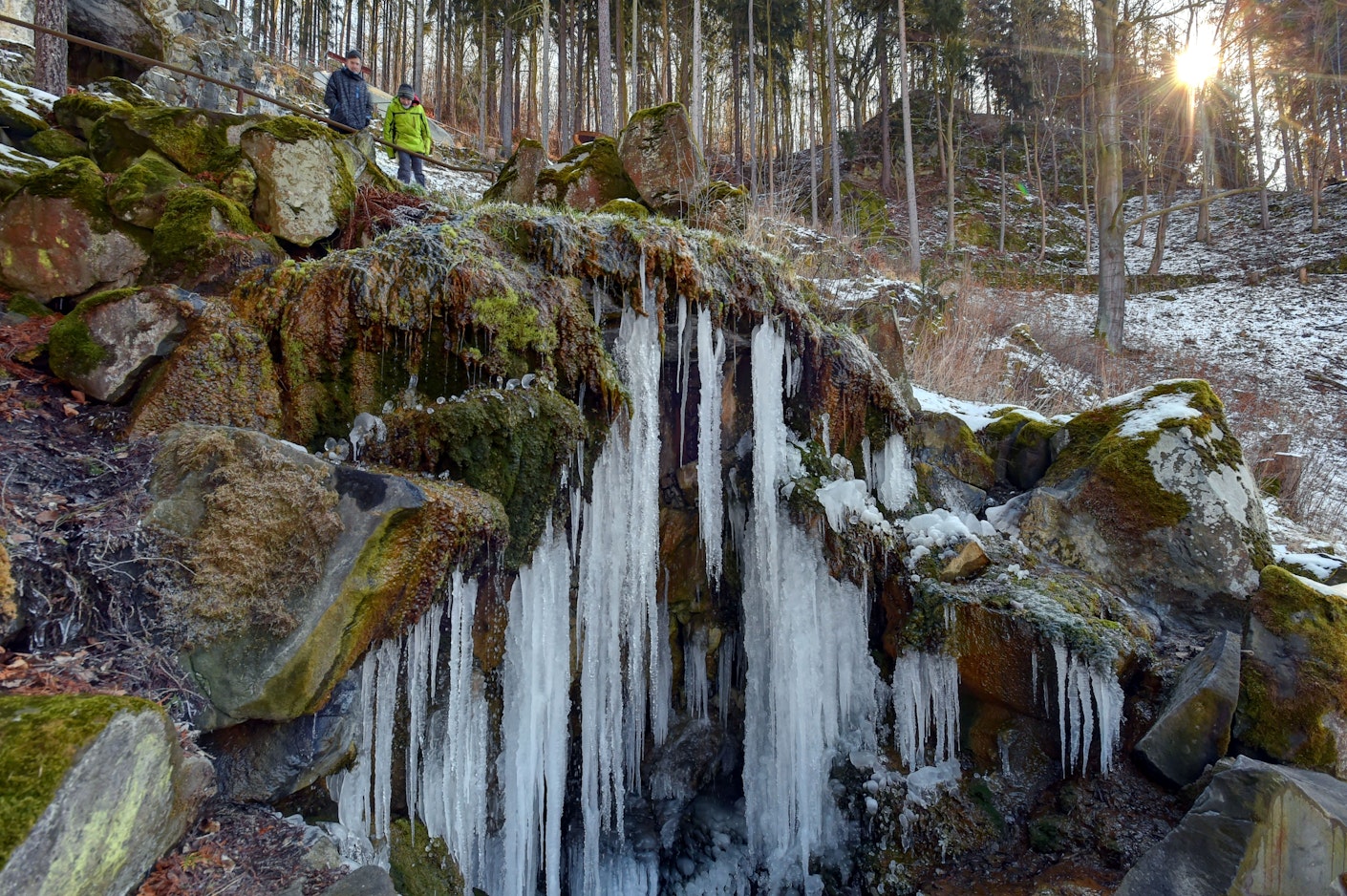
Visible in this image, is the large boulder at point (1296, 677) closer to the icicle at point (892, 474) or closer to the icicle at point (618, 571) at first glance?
the icicle at point (892, 474)

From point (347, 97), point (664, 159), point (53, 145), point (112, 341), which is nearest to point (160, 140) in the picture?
point (53, 145)

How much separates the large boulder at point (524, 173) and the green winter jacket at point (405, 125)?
1.50 m

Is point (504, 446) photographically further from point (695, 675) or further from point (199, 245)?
point (695, 675)

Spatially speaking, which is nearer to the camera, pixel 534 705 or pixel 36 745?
pixel 36 745

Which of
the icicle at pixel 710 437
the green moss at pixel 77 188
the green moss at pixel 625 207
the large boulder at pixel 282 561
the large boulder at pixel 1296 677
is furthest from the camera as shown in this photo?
the green moss at pixel 625 207

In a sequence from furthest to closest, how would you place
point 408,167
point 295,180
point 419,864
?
point 408,167 → point 295,180 → point 419,864

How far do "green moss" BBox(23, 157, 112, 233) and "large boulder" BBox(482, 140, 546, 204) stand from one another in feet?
11.7

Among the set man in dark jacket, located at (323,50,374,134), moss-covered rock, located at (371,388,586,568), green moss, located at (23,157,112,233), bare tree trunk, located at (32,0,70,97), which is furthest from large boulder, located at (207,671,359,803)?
bare tree trunk, located at (32,0,70,97)

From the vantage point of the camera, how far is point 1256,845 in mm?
3033

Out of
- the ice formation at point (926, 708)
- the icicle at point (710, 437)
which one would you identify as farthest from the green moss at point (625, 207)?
the ice formation at point (926, 708)

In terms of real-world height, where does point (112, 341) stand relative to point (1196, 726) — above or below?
above

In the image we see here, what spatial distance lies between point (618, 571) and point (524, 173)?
490 centimetres

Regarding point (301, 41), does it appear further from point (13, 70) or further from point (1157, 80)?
point (1157, 80)

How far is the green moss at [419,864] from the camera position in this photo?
311cm
